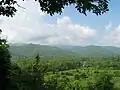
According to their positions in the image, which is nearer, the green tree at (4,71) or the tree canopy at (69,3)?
the tree canopy at (69,3)

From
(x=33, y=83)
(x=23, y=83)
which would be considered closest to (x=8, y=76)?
(x=23, y=83)

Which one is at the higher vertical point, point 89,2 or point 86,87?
point 89,2

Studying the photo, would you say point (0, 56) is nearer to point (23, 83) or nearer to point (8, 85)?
point (8, 85)

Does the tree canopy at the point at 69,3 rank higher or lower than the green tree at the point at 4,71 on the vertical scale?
higher

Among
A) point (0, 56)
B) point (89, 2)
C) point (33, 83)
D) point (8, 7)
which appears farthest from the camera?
point (33, 83)

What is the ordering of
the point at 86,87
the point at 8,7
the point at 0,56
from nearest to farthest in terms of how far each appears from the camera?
the point at 8,7 → the point at 0,56 → the point at 86,87

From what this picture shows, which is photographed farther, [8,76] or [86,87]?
[86,87]

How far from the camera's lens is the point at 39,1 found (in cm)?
1226

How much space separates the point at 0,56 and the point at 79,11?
19231 mm

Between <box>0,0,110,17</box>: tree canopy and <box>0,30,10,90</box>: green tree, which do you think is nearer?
<box>0,0,110,17</box>: tree canopy

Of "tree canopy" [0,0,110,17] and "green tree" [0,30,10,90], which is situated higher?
"tree canopy" [0,0,110,17]

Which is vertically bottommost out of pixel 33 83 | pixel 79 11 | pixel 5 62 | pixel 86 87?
pixel 86 87

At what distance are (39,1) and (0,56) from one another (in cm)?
1861

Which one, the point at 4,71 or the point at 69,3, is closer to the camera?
the point at 69,3
